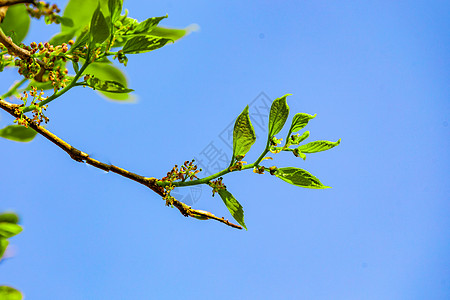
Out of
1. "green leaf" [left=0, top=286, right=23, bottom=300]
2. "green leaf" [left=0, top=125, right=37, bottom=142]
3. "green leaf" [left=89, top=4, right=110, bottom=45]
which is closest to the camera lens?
"green leaf" [left=89, top=4, right=110, bottom=45]

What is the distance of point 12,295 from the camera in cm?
83

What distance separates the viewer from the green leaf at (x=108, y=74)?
98cm

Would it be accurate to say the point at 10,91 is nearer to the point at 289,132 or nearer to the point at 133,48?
the point at 133,48

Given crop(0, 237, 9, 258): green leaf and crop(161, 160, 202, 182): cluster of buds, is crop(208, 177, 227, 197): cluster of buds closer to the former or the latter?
crop(161, 160, 202, 182): cluster of buds

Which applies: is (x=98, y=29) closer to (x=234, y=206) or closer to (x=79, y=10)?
(x=79, y=10)

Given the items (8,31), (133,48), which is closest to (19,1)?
(133,48)

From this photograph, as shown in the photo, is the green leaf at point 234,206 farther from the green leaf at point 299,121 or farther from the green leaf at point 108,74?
the green leaf at point 108,74

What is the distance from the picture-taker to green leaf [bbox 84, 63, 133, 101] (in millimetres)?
980

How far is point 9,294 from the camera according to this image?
2.71 ft

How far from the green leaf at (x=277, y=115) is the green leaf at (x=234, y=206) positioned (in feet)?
0.58

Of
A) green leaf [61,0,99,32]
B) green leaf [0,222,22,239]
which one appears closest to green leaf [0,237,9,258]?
green leaf [0,222,22,239]

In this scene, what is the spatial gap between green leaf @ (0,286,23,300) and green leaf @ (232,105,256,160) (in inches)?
23.4

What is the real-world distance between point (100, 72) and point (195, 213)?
480mm

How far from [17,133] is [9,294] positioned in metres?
0.41
